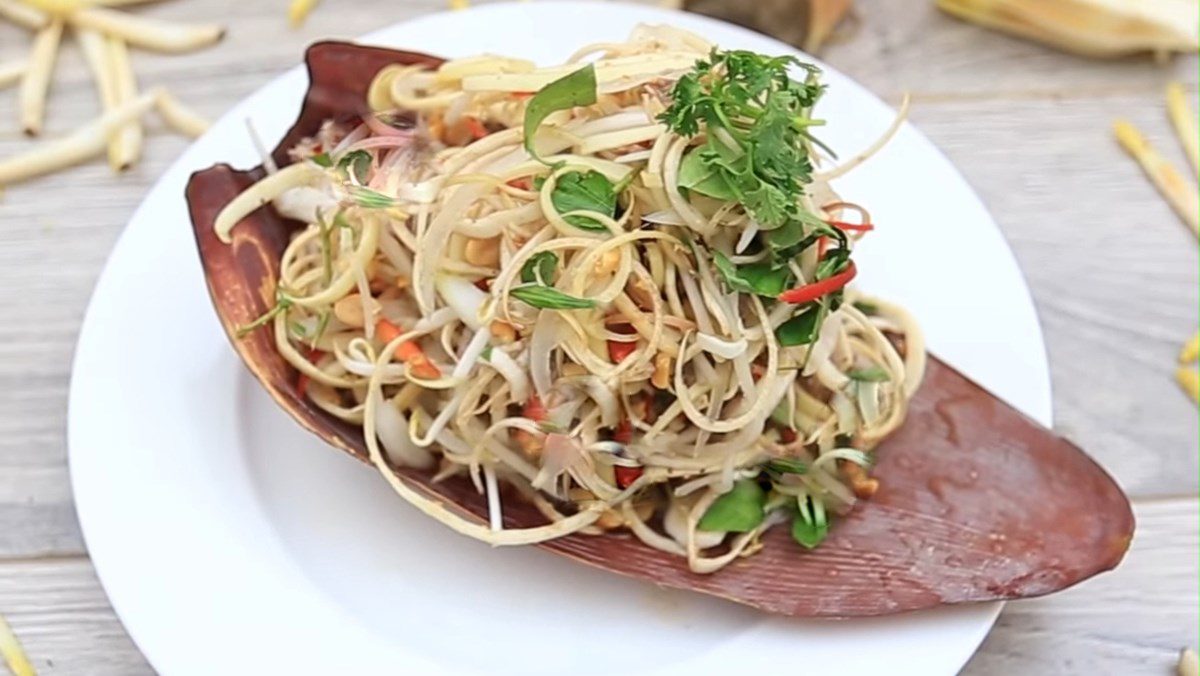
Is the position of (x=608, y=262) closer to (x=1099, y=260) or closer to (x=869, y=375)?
(x=869, y=375)

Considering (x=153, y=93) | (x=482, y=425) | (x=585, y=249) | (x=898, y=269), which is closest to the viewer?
(x=585, y=249)

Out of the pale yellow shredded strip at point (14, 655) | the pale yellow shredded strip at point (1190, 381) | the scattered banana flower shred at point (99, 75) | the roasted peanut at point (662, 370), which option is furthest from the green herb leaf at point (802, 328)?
the scattered banana flower shred at point (99, 75)

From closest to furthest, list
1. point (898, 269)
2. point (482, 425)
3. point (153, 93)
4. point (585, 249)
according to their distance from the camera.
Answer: point (585, 249) < point (482, 425) < point (898, 269) < point (153, 93)

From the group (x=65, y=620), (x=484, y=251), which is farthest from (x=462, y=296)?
(x=65, y=620)

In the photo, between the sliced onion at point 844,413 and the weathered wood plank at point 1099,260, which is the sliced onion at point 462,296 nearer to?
the sliced onion at point 844,413

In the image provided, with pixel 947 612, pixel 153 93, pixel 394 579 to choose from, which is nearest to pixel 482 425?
pixel 394 579

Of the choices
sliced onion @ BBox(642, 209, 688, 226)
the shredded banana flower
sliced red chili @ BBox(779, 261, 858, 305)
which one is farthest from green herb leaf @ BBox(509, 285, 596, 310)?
sliced red chili @ BBox(779, 261, 858, 305)

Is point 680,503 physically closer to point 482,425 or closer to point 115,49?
point 482,425
